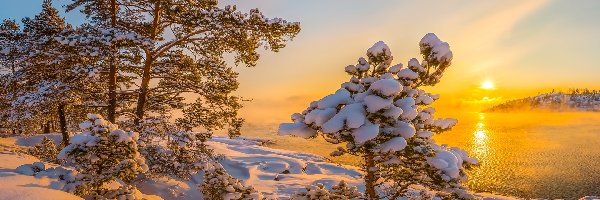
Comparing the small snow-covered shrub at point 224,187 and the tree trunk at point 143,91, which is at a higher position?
the tree trunk at point 143,91

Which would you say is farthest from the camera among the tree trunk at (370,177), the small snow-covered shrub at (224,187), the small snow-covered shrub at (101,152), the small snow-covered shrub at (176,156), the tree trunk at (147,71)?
the tree trunk at (147,71)

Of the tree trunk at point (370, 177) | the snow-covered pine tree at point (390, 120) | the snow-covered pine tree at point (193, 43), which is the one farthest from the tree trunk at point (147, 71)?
the tree trunk at point (370, 177)

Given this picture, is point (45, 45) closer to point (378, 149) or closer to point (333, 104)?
point (333, 104)

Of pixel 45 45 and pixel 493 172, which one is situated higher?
pixel 45 45

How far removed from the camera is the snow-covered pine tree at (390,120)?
6.20 m

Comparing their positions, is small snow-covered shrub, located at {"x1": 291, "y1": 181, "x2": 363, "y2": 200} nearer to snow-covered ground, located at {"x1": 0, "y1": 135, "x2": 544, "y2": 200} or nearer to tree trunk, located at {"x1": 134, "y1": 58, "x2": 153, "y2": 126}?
snow-covered ground, located at {"x1": 0, "y1": 135, "x2": 544, "y2": 200}

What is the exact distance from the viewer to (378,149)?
21.6 feet

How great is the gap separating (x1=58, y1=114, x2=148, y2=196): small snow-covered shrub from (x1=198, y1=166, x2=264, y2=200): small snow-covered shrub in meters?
2.08

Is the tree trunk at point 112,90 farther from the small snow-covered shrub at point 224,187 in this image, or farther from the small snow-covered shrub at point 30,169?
the small snow-covered shrub at point 30,169

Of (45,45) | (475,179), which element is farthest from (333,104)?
(475,179)

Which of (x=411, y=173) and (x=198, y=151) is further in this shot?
(x=198, y=151)

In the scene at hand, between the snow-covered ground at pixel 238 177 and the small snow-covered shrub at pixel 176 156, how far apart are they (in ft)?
2.93

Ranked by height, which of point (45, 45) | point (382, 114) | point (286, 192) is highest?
point (45, 45)

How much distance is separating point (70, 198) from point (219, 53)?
19.9 feet
